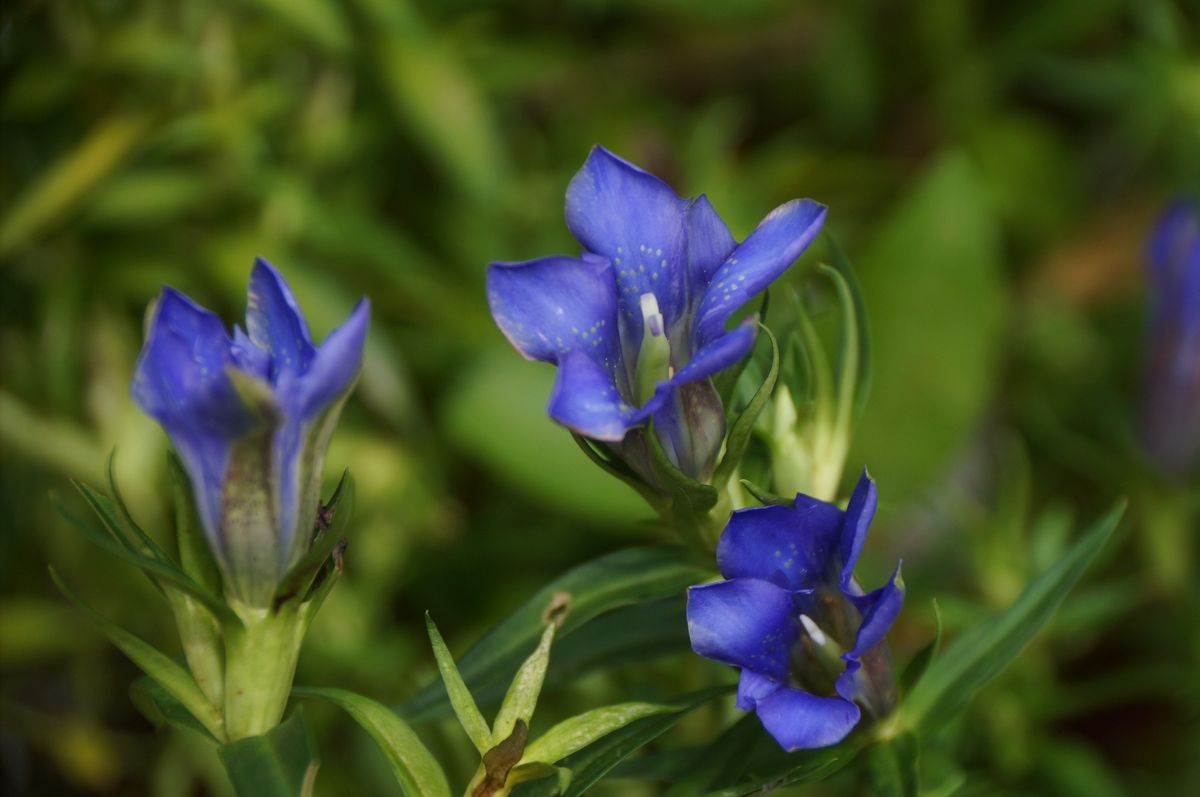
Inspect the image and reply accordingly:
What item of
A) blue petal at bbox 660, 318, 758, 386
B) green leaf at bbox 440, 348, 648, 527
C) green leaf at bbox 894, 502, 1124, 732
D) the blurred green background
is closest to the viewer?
blue petal at bbox 660, 318, 758, 386

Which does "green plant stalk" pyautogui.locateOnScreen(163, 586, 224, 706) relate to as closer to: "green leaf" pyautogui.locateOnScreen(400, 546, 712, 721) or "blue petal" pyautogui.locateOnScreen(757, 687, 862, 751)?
"green leaf" pyautogui.locateOnScreen(400, 546, 712, 721)

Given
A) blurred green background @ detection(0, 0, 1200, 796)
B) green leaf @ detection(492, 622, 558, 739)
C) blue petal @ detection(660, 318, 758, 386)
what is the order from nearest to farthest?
blue petal @ detection(660, 318, 758, 386), green leaf @ detection(492, 622, 558, 739), blurred green background @ detection(0, 0, 1200, 796)

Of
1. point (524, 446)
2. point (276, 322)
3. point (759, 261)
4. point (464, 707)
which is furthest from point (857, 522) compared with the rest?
point (524, 446)

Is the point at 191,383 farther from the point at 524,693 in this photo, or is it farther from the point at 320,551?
the point at 524,693

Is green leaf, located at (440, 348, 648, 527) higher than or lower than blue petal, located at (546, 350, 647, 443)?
lower

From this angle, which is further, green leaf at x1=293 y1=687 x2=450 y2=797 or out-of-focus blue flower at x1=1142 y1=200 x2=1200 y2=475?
out-of-focus blue flower at x1=1142 y1=200 x2=1200 y2=475

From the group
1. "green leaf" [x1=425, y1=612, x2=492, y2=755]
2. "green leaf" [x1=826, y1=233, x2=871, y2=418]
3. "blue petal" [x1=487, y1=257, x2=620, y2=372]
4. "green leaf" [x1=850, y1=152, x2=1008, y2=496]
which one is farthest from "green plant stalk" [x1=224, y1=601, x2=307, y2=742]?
"green leaf" [x1=850, y1=152, x2=1008, y2=496]

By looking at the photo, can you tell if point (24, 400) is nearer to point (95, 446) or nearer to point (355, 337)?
point (95, 446)

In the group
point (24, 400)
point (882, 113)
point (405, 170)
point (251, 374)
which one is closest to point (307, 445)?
point (251, 374)
